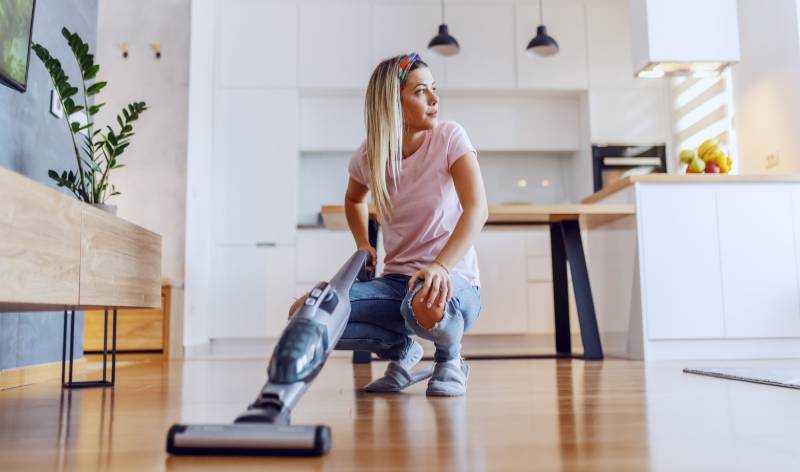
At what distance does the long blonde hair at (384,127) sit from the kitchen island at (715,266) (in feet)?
5.87

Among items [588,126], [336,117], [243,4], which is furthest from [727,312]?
[243,4]

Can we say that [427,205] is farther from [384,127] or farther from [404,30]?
[404,30]

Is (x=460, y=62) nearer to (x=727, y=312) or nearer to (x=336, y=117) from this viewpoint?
(x=336, y=117)

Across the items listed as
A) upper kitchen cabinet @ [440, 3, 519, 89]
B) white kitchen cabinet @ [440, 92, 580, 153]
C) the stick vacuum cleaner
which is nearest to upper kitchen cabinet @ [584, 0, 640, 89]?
white kitchen cabinet @ [440, 92, 580, 153]

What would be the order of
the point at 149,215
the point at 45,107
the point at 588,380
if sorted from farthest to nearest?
the point at 149,215 → the point at 45,107 → the point at 588,380

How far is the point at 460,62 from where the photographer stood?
4.82m

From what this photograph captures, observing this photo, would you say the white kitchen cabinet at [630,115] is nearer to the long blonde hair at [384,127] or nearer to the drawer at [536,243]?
the drawer at [536,243]

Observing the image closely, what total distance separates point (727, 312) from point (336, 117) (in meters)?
2.81

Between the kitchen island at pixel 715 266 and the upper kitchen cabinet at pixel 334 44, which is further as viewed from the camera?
the upper kitchen cabinet at pixel 334 44

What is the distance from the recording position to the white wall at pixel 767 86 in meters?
3.59

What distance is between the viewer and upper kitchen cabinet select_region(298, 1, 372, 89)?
4746 mm

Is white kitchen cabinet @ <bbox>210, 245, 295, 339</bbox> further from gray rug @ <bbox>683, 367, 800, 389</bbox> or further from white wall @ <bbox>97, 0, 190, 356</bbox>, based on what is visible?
gray rug @ <bbox>683, 367, 800, 389</bbox>

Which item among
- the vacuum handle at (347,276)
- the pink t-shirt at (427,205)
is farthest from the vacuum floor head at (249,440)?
the pink t-shirt at (427,205)

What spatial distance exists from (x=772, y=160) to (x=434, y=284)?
3130 mm
